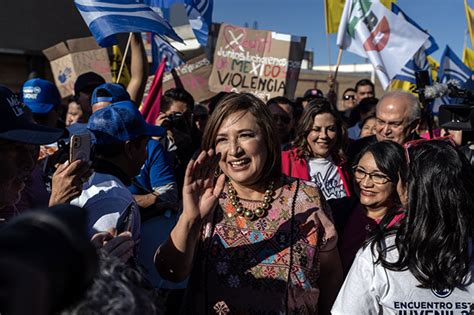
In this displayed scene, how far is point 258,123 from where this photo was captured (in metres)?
2.52

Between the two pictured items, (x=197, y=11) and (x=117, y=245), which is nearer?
(x=117, y=245)

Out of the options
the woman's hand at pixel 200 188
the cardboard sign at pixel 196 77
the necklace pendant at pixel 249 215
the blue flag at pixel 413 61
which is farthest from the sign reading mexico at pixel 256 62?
the woman's hand at pixel 200 188

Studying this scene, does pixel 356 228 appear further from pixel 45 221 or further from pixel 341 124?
pixel 45 221

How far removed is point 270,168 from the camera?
8.35 feet

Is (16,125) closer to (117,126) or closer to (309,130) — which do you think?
(117,126)

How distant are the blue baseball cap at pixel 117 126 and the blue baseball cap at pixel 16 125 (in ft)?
1.79

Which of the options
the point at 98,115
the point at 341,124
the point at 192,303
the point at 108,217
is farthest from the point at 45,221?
the point at 341,124

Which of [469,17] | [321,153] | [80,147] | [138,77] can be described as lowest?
[321,153]

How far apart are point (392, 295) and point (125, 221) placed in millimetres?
997

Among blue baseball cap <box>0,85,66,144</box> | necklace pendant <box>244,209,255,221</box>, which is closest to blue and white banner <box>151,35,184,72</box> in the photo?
necklace pendant <box>244,209,255,221</box>

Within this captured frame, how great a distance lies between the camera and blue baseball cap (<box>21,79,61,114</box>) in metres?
4.16

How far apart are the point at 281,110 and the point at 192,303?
359 centimetres

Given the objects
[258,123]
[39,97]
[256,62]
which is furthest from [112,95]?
[256,62]

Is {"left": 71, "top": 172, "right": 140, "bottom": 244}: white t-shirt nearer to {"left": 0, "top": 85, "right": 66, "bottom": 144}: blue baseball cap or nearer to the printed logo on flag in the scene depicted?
{"left": 0, "top": 85, "right": 66, "bottom": 144}: blue baseball cap
